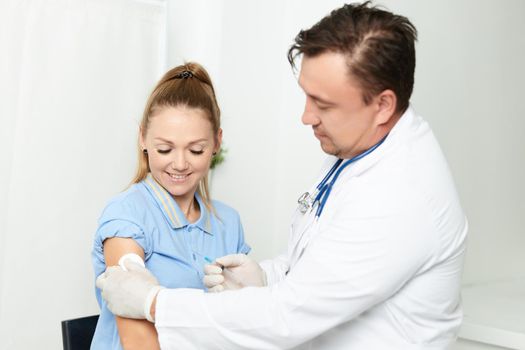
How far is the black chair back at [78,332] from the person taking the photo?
1586 mm

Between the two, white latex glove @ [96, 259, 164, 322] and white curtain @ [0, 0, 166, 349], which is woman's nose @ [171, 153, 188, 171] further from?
white curtain @ [0, 0, 166, 349]

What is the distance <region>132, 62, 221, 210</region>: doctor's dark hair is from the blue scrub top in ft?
0.37

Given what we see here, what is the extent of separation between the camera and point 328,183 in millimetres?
1485

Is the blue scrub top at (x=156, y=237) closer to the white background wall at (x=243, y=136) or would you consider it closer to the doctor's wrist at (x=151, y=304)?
the doctor's wrist at (x=151, y=304)

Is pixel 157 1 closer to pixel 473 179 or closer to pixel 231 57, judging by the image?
pixel 231 57

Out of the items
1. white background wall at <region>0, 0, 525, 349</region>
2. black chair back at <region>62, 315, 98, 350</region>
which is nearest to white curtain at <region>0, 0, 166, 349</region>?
white background wall at <region>0, 0, 525, 349</region>

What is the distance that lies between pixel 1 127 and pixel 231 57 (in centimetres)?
88

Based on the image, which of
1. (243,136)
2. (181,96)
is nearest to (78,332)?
(181,96)

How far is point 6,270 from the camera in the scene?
2.03 metres

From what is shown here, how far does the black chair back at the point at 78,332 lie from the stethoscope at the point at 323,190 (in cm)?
58

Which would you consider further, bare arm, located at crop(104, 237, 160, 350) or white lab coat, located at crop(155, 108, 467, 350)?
bare arm, located at crop(104, 237, 160, 350)

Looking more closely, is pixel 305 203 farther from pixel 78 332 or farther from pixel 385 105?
pixel 78 332

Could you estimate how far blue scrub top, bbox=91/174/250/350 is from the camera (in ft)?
4.85

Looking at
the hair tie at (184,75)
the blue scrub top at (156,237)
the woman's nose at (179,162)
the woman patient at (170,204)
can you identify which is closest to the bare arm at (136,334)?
the woman patient at (170,204)
